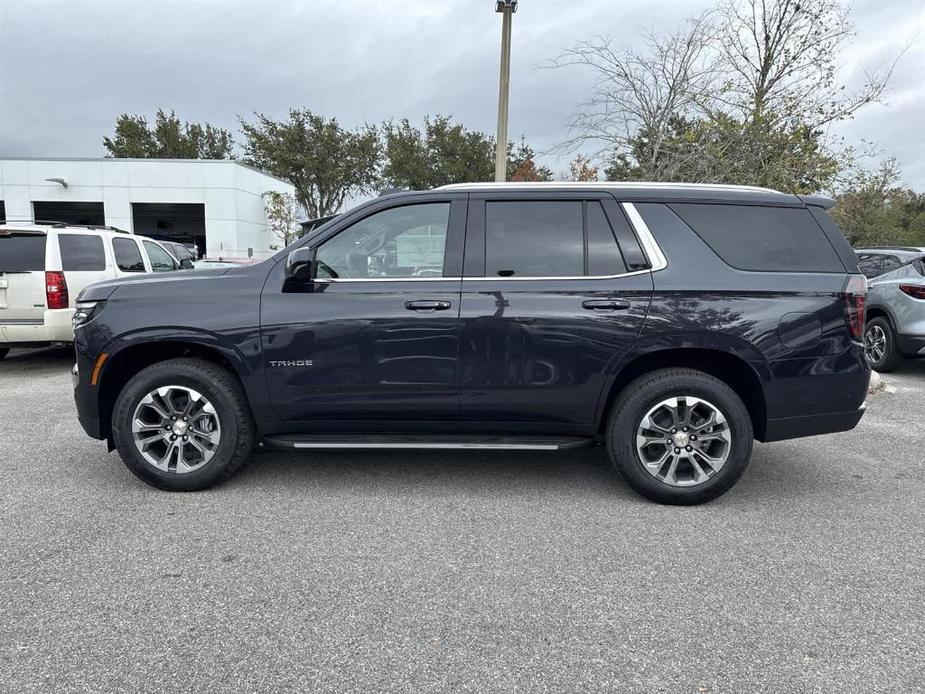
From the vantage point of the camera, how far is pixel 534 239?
150 inches

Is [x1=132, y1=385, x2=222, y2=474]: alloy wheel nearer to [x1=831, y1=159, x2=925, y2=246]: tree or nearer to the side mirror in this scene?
the side mirror

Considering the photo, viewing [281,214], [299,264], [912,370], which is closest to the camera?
[299,264]

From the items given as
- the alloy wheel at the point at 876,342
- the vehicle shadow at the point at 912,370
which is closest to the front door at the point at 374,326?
the alloy wheel at the point at 876,342

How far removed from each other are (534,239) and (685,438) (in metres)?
1.50

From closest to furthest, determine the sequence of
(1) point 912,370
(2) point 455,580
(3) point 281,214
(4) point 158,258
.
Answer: (2) point 455,580
(1) point 912,370
(4) point 158,258
(3) point 281,214

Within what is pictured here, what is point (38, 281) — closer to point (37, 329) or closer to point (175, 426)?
point (37, 329)

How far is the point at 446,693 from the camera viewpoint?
2.18m

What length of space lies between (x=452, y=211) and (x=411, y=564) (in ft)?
6.87

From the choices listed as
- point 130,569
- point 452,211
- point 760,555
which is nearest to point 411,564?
point 130,569

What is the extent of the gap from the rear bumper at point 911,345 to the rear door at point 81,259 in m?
10.2

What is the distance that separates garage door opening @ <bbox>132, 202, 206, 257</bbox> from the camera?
30.6 m

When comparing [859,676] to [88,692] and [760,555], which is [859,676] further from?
[88,692]

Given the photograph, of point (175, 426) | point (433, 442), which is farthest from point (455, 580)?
point (175, 426)

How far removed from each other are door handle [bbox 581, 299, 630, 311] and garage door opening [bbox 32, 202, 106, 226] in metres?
28.8
